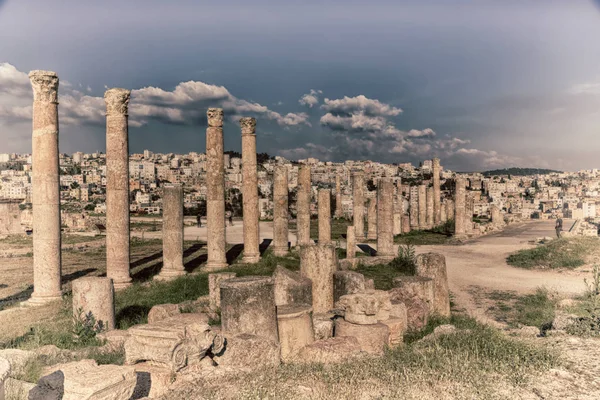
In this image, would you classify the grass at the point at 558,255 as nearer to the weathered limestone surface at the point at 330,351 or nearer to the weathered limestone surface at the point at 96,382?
the weathered limestone surface at the point at 330,351

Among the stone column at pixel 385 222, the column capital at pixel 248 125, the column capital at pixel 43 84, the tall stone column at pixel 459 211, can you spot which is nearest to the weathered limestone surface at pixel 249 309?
the column capital at pixel 43 84

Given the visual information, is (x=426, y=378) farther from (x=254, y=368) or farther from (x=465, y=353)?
(x=254, y=368)

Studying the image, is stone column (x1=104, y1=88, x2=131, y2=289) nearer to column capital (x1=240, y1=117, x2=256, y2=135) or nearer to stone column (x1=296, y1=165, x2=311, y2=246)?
column capital (x1=240, y1=117, x2=256, y2=135)

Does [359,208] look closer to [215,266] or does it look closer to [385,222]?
[385,222]

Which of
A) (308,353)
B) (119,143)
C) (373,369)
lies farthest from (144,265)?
(373,369)

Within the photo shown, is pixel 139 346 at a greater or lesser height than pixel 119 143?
lesser

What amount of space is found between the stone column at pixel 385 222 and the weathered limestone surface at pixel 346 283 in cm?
1089

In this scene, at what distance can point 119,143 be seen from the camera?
14.3 meters

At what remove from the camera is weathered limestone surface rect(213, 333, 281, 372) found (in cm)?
695

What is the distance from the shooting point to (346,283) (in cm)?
1075

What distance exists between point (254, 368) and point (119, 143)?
976 cm

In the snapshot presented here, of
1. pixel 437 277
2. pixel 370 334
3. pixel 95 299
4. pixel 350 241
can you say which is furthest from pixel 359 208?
pixel 370 334

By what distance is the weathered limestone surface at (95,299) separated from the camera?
1002cm

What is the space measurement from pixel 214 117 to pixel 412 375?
1326 cm
